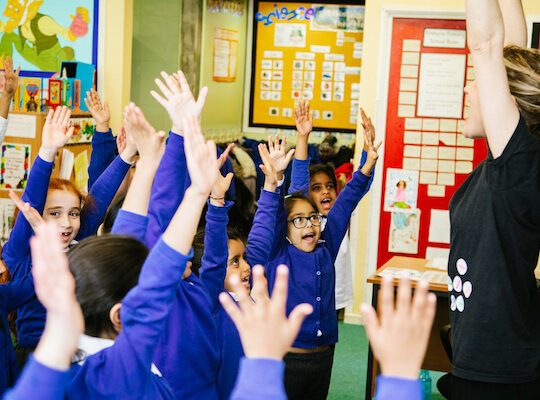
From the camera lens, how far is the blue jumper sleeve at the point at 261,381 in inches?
38.0

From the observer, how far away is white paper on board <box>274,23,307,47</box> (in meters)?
7.44

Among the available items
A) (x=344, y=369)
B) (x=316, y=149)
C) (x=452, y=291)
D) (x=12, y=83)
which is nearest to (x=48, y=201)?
(x=12, y=83)

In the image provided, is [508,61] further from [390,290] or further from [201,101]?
[390,290]

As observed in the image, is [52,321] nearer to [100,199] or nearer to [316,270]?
[100,199]

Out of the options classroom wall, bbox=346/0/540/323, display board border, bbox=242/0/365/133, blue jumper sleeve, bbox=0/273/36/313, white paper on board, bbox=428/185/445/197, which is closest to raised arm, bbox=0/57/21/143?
blue jumper sleeve, bbox=0/273/36/313

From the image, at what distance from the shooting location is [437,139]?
5043 mm

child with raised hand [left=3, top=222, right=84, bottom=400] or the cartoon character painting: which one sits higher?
the cartoon character painting

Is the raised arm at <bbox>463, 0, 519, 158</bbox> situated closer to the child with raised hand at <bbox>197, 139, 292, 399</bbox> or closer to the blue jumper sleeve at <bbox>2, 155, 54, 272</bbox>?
the child with raised hand at <bbox>197, 139, 292, 399</bbox>

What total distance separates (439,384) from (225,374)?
5.61ft


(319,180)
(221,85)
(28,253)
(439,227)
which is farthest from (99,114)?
(221,85)

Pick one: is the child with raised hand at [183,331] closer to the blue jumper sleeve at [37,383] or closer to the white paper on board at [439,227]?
the blue jumper sleeve at [37,383]

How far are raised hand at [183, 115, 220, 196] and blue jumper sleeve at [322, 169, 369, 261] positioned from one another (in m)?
1.64

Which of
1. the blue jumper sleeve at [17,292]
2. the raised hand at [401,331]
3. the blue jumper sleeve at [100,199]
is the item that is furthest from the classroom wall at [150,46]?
the raised hand at [401,331]

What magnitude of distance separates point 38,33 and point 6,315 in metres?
3.69
